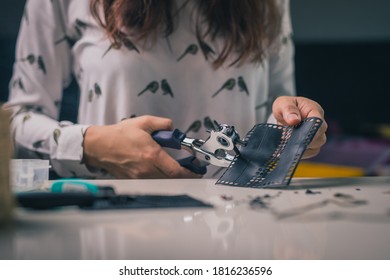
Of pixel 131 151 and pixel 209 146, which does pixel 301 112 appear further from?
pixel 131 151

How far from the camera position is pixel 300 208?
0.65 m

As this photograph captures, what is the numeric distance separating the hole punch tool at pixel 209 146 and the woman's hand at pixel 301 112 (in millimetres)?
83

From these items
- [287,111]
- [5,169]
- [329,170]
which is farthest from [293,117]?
[329,170]

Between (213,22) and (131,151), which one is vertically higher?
(213,22)

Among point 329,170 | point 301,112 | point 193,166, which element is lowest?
point 329,170

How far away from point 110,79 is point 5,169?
68 cm

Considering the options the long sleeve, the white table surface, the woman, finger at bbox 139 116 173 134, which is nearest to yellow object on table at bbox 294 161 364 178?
the woman

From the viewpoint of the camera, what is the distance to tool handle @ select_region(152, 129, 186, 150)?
910 mm

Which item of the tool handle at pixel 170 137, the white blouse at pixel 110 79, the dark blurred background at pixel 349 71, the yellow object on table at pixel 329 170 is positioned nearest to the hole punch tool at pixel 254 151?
the tool handle at pixel 170 137

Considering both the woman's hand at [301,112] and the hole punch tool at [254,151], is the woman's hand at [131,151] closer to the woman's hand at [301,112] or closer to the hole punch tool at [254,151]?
the hole punch tool at [254,151]

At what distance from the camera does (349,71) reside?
2.18m

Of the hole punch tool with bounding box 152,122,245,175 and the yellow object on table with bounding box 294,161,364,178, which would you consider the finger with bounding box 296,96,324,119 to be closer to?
the hole punch tool with bounding box 152,122,245,175
